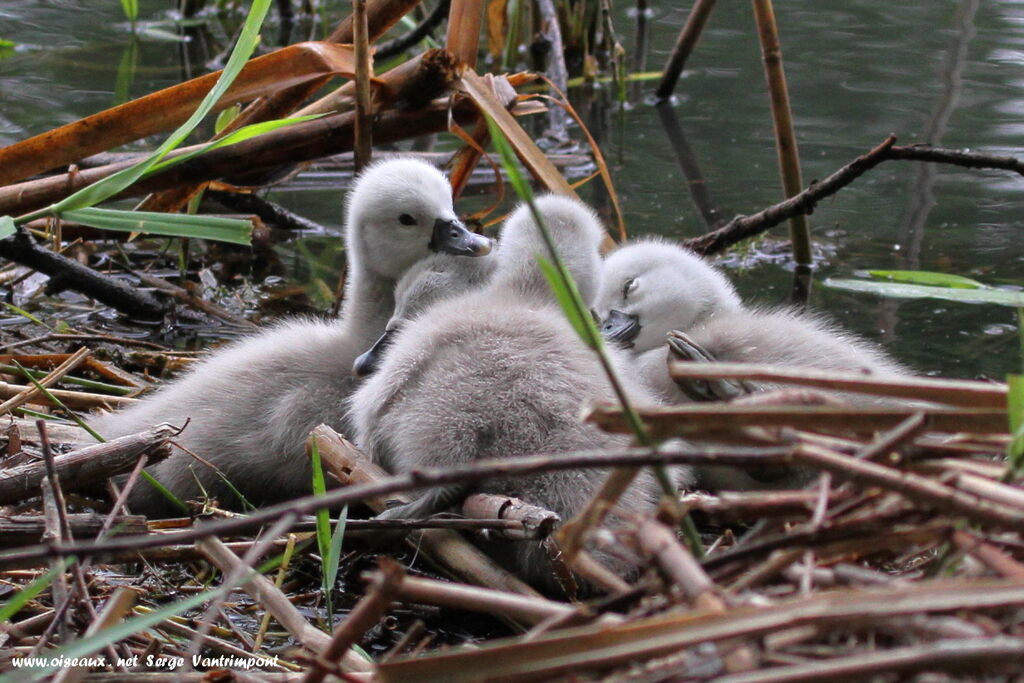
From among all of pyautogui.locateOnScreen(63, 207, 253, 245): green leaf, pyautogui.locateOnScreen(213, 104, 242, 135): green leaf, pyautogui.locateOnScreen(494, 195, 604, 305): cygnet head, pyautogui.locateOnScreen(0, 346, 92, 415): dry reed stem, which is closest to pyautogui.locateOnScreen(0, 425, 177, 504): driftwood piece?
pyautogui.locateOnScreen(0, 346, 92, 415): dry reed stem

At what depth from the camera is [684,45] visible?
6.27 meters

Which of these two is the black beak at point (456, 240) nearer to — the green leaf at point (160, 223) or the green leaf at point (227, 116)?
the green leaf at point (160, 223)

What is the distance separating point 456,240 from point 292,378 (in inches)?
21.2

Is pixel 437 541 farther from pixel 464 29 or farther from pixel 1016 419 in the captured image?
A: pixel 464 29

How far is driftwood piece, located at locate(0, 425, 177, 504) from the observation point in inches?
91.2

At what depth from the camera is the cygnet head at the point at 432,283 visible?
2908 millimetres

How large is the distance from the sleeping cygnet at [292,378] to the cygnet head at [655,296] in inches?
16.1

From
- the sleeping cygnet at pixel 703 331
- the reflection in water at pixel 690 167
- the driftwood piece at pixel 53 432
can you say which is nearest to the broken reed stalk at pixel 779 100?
the reflection in water at pixel 690 167

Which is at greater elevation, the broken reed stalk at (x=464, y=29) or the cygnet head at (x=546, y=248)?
the broken reed stalk at (x=464, y=29)

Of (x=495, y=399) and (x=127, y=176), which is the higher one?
(x=127, y=176)

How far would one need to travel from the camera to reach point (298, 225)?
16.9ft

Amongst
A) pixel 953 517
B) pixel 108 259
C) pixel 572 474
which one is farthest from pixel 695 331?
pixel 108 259

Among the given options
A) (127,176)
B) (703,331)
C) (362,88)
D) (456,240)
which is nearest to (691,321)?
(703,331)

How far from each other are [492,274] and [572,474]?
89cm
